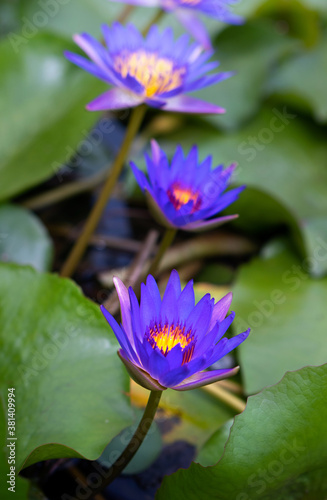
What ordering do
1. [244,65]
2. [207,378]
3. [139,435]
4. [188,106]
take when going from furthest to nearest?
[244,65]
[188,106]
[139,435]
[207,378]

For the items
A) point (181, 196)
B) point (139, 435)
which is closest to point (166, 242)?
point (181, 196)

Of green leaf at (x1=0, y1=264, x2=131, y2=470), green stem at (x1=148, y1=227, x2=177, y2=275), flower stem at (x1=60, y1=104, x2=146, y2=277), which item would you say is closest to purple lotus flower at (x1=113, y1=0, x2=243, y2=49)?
flower stem at (x1=60, y1=104, x2=146, y2=277)

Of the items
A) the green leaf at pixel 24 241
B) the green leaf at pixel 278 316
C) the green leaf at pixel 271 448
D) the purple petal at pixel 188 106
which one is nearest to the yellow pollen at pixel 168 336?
the green leaf at pixel 271 448

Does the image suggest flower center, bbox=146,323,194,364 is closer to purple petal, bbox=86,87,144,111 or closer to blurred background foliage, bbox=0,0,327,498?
blurred background foliage, bbox=0,0,327,498

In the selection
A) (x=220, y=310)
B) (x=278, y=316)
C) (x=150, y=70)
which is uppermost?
(x=150, y=70)

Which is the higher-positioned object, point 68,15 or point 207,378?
point 68,15

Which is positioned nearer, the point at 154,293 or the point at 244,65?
the point at 154,293

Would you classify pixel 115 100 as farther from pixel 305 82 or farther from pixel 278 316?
pixel 305 82

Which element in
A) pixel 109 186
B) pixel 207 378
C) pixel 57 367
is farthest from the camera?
pixel 109 186
